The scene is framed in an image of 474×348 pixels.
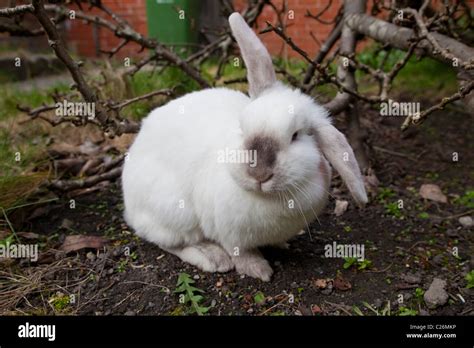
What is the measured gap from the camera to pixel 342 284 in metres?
2.74

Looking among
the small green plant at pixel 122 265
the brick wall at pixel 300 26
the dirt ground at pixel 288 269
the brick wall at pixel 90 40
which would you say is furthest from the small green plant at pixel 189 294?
the brick wall at pixel 90 40

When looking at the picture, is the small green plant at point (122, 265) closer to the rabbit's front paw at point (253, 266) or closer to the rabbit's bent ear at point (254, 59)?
the rabbit's front paw at point (253, 266)

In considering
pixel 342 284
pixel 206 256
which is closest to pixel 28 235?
pixel 206 256

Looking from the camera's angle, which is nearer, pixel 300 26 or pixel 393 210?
pixel 393 210

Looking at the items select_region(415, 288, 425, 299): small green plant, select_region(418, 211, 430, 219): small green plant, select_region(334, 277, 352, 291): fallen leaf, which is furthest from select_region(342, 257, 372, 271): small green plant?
select_region(418, 211, 430, 219): small green plant

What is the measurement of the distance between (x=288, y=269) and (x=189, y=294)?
1.96 ft

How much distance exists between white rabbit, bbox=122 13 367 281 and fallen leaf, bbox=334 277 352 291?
0.36 meters

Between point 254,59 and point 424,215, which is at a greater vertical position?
point 254,59

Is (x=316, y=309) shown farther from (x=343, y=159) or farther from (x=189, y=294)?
(x=343, y=159)

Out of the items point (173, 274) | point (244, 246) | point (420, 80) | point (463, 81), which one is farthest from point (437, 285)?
point (420, 80)

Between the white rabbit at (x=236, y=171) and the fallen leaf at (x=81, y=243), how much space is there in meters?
0.23

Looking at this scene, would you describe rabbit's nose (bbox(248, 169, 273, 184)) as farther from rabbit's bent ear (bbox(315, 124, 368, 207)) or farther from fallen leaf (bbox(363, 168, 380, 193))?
fallen leaf (bbox(363, 168, 380, 193))

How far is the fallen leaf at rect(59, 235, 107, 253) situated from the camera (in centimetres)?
319
